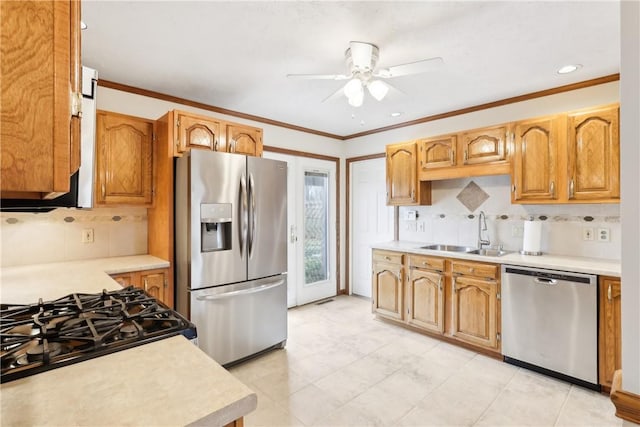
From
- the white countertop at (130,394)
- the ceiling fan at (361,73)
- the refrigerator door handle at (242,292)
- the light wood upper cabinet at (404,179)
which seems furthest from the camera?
the light wood upper cabinet at (404,179)

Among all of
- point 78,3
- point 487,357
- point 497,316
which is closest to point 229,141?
point 78,3

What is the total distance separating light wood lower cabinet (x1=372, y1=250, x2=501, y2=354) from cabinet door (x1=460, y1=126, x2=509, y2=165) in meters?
1.04

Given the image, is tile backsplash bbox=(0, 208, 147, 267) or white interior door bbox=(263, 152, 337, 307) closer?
tile backsplash bbox=(0, 208, 147, 267)

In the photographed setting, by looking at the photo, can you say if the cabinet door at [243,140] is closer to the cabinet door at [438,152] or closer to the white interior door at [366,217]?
the cabinet door at [438,152]

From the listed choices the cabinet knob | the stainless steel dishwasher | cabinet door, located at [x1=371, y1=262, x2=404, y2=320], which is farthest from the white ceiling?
cabinet door, located at [x1=371, y1=262, x2=404, y2=320]

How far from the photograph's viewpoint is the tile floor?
209 centimetres

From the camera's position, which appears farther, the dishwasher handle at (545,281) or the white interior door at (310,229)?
the white interior door at (310,229)

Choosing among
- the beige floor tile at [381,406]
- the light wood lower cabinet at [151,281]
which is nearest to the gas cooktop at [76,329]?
the light wood lower cabinet at [151,281]

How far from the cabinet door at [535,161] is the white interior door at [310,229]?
252 centimetres

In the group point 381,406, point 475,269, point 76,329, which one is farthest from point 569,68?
point 76,329

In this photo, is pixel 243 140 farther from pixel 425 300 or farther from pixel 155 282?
pixel 425 300

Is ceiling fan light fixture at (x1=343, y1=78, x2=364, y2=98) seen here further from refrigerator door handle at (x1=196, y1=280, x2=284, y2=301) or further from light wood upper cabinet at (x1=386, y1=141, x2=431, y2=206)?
refrigerator door handle at (x1=196, y1=280, x2=284, y2=301)

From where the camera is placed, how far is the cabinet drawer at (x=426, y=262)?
3.25 metres

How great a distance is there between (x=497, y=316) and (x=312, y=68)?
2668mm
